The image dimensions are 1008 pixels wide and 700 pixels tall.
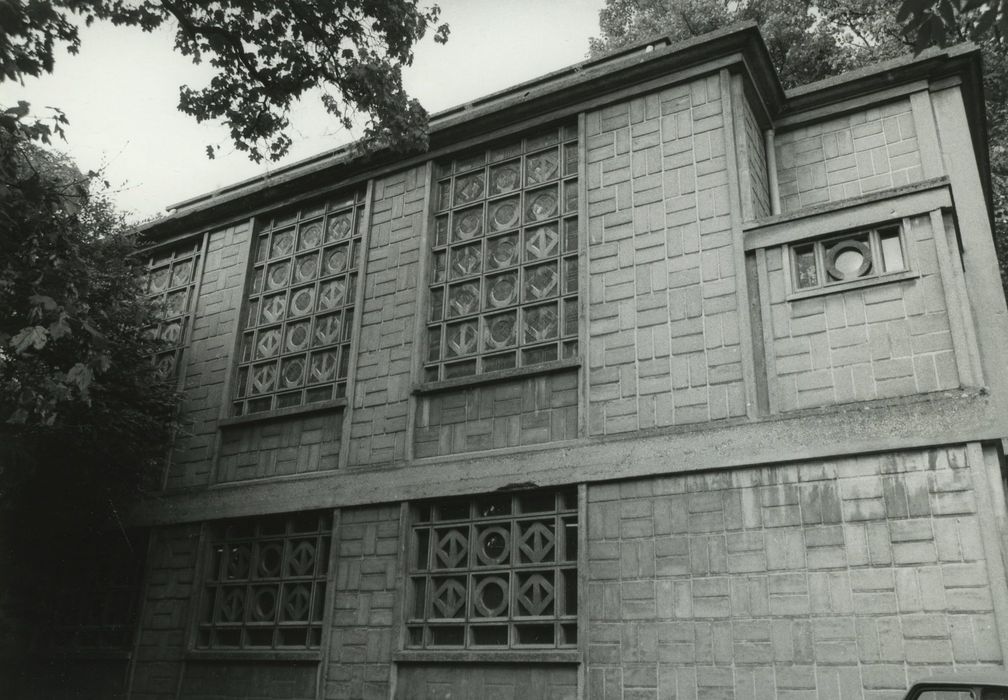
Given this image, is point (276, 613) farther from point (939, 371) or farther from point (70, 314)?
point (939, 371)

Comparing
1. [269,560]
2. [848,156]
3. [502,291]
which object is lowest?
[269,560]

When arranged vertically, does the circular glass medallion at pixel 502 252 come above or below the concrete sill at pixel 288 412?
above

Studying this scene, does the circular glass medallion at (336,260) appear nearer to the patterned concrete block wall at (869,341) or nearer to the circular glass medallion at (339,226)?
the circular glass medallion at (339,226)

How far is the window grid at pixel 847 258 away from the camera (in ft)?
27.1

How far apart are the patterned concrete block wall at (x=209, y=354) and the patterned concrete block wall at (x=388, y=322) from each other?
2.41 meters

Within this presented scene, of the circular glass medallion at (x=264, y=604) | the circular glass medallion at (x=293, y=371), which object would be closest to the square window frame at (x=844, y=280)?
the circular glass medallion at (x=293, y=371)

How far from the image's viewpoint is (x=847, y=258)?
8469 millimetres

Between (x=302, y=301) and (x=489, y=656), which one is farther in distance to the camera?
(x=302, y=301)

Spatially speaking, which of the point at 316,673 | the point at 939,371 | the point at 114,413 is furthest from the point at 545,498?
the point at 114,413

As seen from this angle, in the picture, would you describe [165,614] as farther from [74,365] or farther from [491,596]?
[491,596]

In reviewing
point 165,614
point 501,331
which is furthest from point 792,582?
point 165,614

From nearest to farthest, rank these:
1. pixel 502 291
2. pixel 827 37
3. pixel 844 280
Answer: pixel 844 280
pixel 502 291
pixel 827 37

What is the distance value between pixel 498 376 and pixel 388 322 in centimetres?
192

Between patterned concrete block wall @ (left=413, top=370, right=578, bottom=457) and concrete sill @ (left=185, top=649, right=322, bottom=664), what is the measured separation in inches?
99.3
